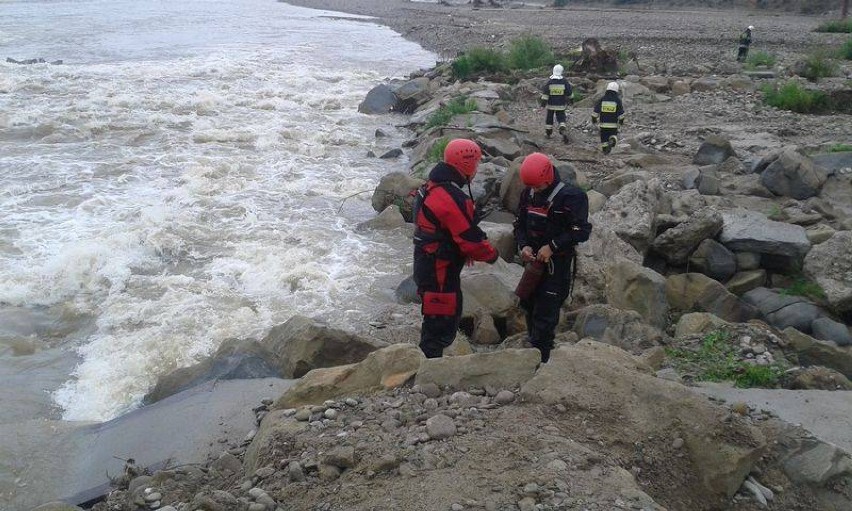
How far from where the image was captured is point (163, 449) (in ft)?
16.9

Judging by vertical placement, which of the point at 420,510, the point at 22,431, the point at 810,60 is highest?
the point at 810,60

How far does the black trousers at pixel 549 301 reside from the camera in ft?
19.2

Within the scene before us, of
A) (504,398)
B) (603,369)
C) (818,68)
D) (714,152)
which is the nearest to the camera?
(504,398)

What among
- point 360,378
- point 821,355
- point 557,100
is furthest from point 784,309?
point 557,100

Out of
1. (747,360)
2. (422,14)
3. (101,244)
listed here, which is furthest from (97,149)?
(422,14)

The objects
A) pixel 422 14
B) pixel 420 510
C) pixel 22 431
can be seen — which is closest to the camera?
pixel 420 510

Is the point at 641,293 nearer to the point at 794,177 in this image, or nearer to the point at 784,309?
the point at 784,309

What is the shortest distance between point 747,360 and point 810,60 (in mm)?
15644

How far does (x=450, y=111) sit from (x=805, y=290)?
966 centimetres

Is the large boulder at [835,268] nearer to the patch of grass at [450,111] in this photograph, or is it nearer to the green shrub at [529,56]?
the patch of grass at [450,111]

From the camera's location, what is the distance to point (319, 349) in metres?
6.19

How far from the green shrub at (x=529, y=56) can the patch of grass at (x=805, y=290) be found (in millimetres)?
15143

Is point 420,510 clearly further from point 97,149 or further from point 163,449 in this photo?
point 97,149

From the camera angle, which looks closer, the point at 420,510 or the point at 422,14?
the point at 420,510
